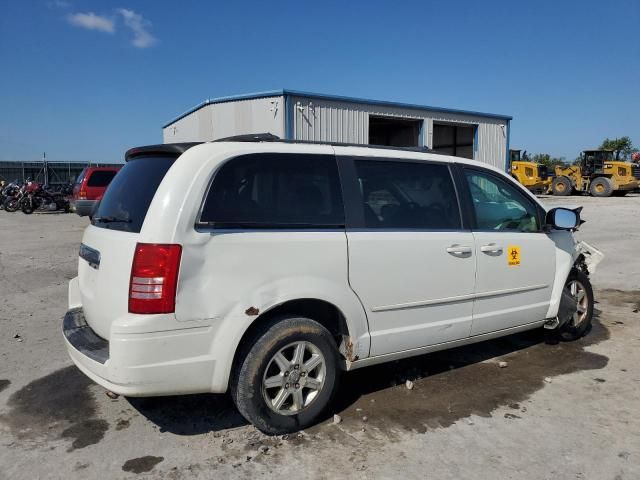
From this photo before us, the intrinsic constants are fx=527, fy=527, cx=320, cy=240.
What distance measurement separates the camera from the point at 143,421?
356cm

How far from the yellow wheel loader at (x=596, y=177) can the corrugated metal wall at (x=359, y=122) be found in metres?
10.3

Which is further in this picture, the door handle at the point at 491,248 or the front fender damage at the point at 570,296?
the front fender damage at the point at 570,296

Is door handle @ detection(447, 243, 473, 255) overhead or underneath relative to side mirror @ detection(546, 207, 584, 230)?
underneath

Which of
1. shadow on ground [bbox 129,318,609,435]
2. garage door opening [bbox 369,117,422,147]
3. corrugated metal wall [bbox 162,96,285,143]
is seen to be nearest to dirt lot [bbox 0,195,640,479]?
shadow on ground [bbox 129,318,609,435]

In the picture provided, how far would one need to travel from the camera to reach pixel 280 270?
316cm

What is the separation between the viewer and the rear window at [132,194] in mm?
3146

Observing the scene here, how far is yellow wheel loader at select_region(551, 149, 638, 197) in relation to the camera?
1204 inches

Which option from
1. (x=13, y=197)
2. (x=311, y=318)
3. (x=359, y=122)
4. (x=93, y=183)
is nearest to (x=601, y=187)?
(x=359, y=122)

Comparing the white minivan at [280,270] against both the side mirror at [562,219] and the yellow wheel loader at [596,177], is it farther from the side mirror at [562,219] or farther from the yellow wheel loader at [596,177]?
the yellow wheel loader at [596,177]

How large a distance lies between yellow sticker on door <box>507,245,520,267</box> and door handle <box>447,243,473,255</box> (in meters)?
0.48

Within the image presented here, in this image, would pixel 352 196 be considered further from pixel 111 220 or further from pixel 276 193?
pixel 111 220

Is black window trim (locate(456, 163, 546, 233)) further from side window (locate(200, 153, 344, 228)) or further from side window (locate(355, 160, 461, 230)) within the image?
side window (locate(200, 153, 344, 228))

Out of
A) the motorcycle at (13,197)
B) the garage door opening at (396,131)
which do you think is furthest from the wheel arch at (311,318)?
the motorcycle at (13,197)

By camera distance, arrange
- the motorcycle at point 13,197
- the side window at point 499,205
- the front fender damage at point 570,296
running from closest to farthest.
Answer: the side window at point 499,205 < the front fender damage at point 570,296 < the motorcycle at point 13,197
